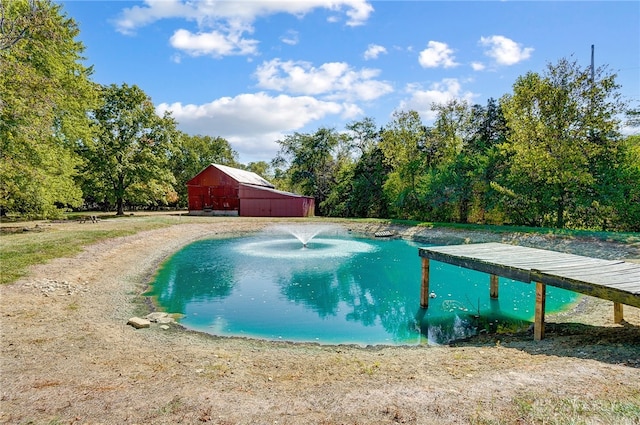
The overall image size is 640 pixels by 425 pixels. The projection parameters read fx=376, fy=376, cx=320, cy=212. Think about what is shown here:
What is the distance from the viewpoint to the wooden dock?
6.33m

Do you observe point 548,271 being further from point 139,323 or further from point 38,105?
point 38,105

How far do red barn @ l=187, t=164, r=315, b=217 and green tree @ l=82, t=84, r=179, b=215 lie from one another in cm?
498

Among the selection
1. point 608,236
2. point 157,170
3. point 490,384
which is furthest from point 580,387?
point 157,170

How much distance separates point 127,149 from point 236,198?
1171cm

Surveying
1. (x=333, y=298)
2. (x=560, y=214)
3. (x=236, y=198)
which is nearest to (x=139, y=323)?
(x=333, y=298)

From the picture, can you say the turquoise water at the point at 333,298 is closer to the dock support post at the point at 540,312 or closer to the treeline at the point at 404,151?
the dock support post at the point at 540,312

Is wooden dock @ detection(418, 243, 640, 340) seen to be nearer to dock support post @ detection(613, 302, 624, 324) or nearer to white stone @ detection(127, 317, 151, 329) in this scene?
dock support post @ detection(613, 302, 624, 324)

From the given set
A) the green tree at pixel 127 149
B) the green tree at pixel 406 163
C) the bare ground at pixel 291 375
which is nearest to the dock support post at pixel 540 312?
the bare ground at pixel 291 375

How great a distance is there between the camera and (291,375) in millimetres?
5574

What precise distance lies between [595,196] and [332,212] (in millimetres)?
25465

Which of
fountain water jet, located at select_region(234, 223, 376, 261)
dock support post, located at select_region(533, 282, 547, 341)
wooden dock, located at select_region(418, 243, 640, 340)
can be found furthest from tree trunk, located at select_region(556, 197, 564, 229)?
dock support post, located at select_region(533, 282, 547, 341)

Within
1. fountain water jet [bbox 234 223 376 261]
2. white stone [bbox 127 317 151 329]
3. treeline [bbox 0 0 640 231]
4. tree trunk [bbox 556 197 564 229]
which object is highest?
treeline [bbox 0 0 640 231]

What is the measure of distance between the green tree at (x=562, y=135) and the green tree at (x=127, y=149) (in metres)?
31.1

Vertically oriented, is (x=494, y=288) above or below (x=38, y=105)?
below
